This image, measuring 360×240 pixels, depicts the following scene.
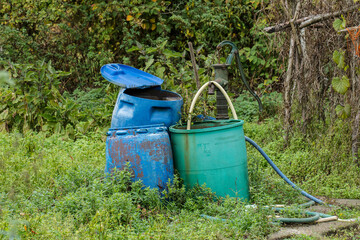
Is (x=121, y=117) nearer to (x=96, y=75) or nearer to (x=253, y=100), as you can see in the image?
(x=253, y=100)

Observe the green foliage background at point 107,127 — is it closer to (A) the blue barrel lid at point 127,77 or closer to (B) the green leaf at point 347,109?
(B) the green leaf at point 347,109

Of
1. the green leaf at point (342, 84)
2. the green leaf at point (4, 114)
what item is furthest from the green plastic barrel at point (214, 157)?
the green leaf at point (4, 114)

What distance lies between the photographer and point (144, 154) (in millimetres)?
3193

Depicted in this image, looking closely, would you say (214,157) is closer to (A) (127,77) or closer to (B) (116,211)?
(B) (116,211)

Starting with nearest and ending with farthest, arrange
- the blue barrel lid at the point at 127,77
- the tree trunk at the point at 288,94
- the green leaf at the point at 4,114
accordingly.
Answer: the blue barrel lid at the point at 127,77, the tree trunk at the point at 288,94, the green leaf at the point at 4,114

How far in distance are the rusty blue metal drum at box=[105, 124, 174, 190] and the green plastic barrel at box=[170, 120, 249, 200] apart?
14 cm

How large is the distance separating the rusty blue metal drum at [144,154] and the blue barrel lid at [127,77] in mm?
380

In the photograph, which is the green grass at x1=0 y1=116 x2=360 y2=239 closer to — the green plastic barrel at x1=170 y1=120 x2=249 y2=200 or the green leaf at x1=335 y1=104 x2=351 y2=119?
the green plastic barrel at x1=170 y1=120 x2=249 y2=200

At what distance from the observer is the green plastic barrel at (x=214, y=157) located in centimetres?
320

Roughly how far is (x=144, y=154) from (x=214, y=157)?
0.52 m

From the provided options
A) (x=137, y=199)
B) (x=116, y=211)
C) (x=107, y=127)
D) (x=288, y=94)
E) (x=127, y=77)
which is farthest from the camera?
(x=107, y=127)

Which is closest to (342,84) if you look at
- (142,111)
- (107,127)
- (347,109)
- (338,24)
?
(347,109)

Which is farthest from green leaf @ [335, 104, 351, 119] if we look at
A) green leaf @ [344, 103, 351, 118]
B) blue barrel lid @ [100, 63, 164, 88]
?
blue barrel lid @ [100, 63, 164, 88]

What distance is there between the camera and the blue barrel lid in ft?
11.1
